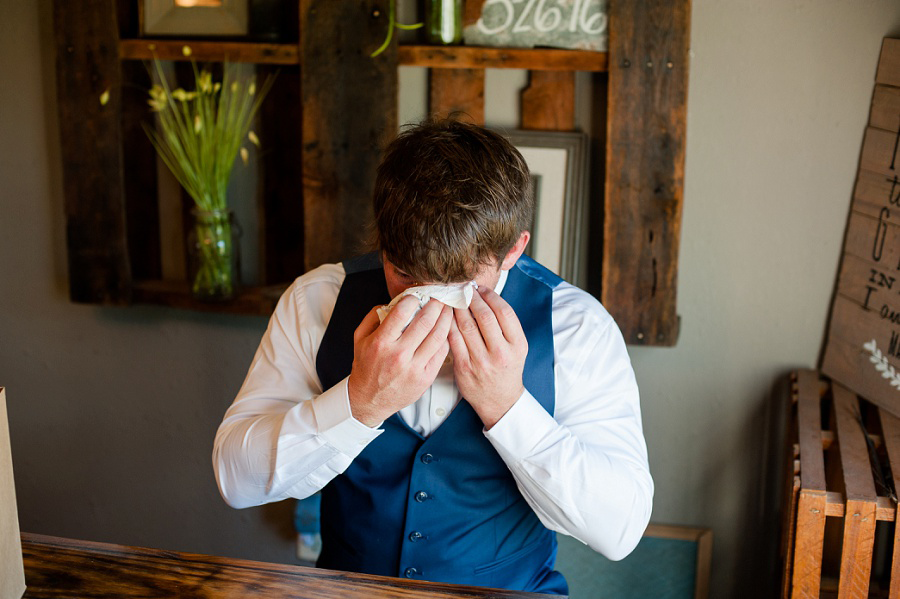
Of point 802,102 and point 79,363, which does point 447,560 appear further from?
point 79,363

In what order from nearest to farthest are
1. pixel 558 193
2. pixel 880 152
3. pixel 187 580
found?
pixel 187 580
pixel 880 152
pixel 558 193

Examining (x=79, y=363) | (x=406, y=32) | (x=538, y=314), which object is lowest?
(x=79, y=363)

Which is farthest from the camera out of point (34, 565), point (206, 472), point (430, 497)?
point (206, 472)

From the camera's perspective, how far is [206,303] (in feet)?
7.61

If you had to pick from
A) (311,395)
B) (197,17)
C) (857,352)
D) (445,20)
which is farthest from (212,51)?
(857,352)

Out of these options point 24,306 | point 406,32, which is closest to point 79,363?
point 24,306

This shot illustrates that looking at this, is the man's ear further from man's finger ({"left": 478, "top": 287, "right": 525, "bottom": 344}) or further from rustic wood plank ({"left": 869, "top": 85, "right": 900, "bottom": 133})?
rustic wood plank ({"left": 869, "top": 85, "right": 900, "bottom": 133})

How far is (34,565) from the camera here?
3.69 ft

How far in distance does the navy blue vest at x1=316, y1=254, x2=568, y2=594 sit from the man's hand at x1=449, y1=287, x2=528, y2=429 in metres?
0.14

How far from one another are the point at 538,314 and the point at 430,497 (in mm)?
393

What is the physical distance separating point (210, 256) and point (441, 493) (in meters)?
1.17

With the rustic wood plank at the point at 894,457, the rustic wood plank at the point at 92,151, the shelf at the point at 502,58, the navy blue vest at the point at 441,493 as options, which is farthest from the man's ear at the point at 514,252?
the rustic wood plank at the point at 92,151

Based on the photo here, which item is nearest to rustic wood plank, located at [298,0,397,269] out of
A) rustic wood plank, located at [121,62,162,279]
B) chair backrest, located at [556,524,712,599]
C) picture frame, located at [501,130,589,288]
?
picture frame, located at [501,130,589,288]

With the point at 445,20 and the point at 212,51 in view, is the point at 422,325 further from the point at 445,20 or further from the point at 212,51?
the point at 212,51
